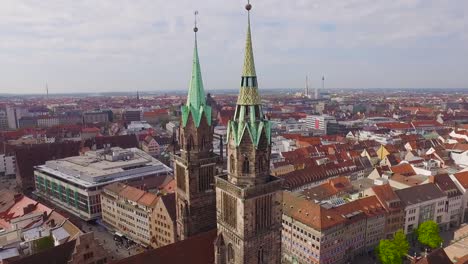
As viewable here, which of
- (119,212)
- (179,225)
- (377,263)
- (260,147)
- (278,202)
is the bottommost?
(377,263)

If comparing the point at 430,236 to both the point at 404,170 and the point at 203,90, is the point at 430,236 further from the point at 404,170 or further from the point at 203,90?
the point at 203,90

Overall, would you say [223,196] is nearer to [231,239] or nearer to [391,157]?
[231,239]

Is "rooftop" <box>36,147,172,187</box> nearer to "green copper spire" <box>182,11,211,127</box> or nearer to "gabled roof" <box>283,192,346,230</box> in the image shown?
"gabled roof" <box>283,192,346,230</box>

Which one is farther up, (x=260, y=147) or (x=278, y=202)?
(x=260, y=147)

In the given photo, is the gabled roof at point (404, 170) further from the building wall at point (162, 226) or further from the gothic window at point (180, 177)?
the gothic window at point (180, 177)

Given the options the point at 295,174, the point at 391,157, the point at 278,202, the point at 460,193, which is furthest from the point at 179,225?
the point at 391,157
